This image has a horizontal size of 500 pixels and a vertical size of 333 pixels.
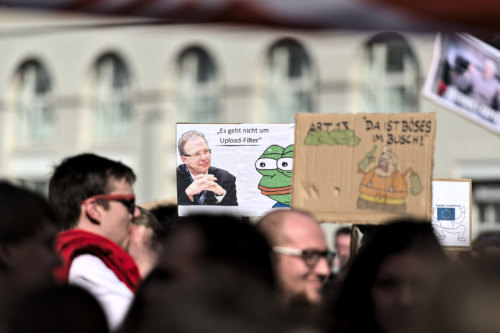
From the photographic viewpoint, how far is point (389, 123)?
390 centimetres

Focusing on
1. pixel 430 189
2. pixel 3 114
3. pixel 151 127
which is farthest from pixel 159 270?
pixel 3 114

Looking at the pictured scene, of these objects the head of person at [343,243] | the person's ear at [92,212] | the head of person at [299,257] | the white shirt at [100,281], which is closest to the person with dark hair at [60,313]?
the head of person at [299,257]

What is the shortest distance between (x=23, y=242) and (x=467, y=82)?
2.55 metres

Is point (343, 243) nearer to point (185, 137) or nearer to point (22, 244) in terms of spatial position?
point (185, 137)

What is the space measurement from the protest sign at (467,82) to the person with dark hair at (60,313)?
101 inches

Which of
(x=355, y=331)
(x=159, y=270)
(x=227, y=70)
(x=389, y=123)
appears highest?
(x=227, y=70)

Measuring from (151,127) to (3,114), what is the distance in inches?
196

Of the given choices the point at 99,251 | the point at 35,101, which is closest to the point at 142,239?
the point at 99,251

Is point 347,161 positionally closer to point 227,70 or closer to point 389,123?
point 389,123

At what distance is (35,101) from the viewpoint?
949 inches

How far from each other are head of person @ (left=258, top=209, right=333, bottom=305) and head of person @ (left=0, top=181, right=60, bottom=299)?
2.49ft

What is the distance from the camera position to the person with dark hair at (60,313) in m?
1.86

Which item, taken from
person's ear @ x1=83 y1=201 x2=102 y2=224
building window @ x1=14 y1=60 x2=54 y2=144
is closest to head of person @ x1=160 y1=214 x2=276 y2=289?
person's ear @ x1=83 y1=201 x2=102 y2=224

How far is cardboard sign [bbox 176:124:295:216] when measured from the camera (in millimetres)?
4262
